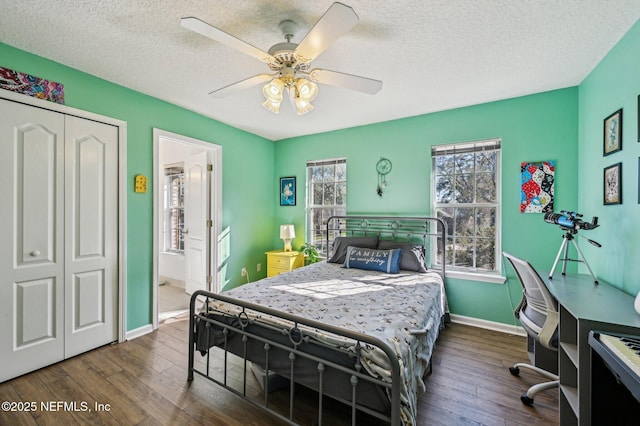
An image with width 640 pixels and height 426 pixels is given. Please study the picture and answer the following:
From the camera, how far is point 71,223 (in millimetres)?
2469

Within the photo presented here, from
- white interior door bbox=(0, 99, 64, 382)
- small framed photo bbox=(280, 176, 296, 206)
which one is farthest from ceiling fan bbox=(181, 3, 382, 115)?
small framed photo bbox=(280, 176, 296, 206)

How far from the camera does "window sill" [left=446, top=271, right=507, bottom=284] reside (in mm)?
3065

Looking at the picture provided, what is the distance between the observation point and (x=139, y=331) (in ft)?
9.63

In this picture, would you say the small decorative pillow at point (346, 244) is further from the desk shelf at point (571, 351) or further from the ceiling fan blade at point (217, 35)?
the ceiling fan blade at point (217, 35)

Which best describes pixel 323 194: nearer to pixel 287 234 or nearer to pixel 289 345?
pixel 287 234

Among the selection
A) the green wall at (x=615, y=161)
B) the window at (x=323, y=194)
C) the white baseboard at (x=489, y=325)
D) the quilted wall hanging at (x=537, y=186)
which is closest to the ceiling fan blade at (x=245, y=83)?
the window at (x=323, y=194)

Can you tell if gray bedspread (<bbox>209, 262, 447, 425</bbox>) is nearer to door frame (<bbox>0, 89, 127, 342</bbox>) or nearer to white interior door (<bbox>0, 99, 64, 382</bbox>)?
door frame (<bbox>0, 89, 127, 342</bbox>)

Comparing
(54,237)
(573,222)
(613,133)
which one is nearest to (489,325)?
(573,222)

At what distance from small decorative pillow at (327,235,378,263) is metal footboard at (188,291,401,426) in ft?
6.16

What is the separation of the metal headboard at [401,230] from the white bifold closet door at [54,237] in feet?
8.93

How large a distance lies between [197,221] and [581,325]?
4099mm

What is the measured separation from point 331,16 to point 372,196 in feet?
9.10

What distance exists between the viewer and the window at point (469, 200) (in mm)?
3188

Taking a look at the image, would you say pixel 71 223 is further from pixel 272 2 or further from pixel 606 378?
pixel 606 378
